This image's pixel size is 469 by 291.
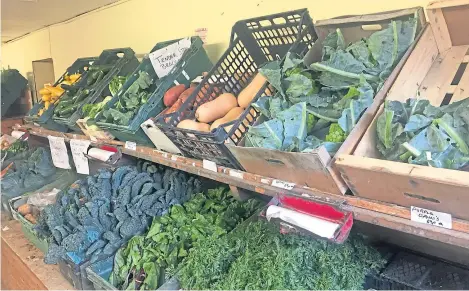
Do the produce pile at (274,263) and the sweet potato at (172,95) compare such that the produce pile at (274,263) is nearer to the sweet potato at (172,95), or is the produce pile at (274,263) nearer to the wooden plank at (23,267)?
the sweet potato at (172,95)

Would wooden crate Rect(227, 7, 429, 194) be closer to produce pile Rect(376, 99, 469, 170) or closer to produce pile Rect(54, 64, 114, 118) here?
produce pile Rect(376, 99, 469, 170)

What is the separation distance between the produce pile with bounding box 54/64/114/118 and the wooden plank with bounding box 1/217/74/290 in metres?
0.91

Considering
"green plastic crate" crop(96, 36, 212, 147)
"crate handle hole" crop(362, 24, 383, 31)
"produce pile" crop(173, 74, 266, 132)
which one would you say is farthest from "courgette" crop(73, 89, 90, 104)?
"crate handle hole" crop(362, 24, 383, 31)

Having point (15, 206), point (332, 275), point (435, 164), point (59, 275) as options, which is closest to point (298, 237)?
Result: point (332, 275)

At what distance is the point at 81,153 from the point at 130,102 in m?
0.61

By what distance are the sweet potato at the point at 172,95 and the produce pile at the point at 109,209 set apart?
405mm

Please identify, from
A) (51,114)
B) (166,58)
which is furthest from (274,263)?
(51,114)

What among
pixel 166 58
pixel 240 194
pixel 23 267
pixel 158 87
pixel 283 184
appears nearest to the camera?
pixel 283 184

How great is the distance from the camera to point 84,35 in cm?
419

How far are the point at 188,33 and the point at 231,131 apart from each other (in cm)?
155

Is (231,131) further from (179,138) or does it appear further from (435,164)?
(435,164)

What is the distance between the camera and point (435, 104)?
1.23 m

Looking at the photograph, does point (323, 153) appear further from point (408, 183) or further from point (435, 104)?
point (435, 104)

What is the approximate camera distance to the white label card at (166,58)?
228 cm
